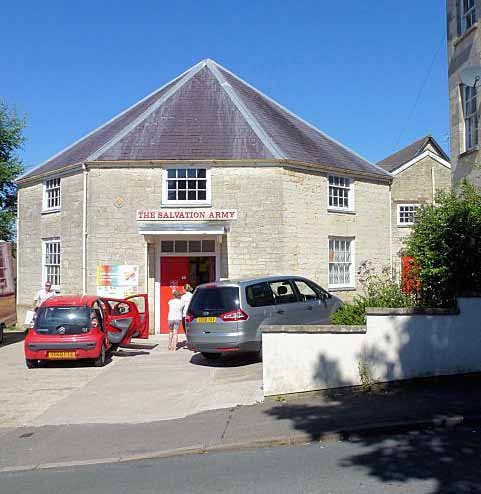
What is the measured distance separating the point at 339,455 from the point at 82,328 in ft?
24.3

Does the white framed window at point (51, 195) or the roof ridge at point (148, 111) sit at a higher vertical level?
the roof ridge at point (148, 111)

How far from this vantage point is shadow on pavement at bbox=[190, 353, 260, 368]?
12.2 m

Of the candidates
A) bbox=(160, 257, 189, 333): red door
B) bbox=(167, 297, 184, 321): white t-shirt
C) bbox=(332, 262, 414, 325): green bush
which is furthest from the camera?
bbox=(160, 257, 189, 333): red door

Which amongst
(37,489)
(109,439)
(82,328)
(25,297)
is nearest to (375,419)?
(109,439)

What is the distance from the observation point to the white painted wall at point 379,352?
8727 millimetres

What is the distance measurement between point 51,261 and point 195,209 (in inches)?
218

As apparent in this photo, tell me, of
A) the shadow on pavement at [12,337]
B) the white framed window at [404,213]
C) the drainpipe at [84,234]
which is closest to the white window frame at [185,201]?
the drainpipe at [84,234]

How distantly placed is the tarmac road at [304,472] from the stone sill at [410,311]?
2.42 metres

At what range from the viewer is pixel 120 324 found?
13508 millimetres

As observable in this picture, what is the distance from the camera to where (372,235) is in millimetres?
19500

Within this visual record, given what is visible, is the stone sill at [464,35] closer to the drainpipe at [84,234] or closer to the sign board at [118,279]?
the sign board at [118,279]

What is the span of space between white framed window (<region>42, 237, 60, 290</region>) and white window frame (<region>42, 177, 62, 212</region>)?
1.04 metres

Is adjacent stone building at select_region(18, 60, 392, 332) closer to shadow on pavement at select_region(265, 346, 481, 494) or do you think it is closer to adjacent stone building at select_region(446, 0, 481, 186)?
adjacent stone building at select_region(446, 0, 481, 186)

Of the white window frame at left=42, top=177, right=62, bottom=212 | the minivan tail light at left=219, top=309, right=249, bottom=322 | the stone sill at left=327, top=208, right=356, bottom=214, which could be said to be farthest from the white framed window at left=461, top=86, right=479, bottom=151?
the white window frame at left=42, top=177, right=62, bottom=212
